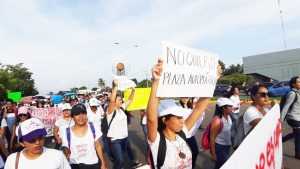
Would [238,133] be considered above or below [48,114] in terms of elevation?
below

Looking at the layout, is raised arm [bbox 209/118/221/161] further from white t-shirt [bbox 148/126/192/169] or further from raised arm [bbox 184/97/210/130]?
white t-shirt [bbox 148/126/192/169]

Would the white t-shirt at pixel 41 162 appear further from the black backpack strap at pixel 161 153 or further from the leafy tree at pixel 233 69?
the leafy tree at pixel 233 69

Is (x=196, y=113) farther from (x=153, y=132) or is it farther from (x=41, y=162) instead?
(x=41, y=162)

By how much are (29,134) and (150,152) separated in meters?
1.13

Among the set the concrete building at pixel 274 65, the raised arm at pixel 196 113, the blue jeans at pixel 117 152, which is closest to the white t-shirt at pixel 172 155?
the raised arm at pixel 196 113

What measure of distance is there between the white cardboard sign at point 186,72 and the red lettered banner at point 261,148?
0.72m

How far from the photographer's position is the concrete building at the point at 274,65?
47.6m

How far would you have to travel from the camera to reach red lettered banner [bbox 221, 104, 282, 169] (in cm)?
185

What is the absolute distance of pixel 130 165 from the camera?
→ 7.67 m

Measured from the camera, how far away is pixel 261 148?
234 cm

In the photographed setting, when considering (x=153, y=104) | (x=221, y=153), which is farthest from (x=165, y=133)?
(x=221, y=153)

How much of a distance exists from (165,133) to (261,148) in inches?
33.8

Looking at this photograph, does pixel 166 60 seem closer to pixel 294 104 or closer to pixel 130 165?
pixel 294 104

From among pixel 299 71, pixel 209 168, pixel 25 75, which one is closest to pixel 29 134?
pixel 209 168
